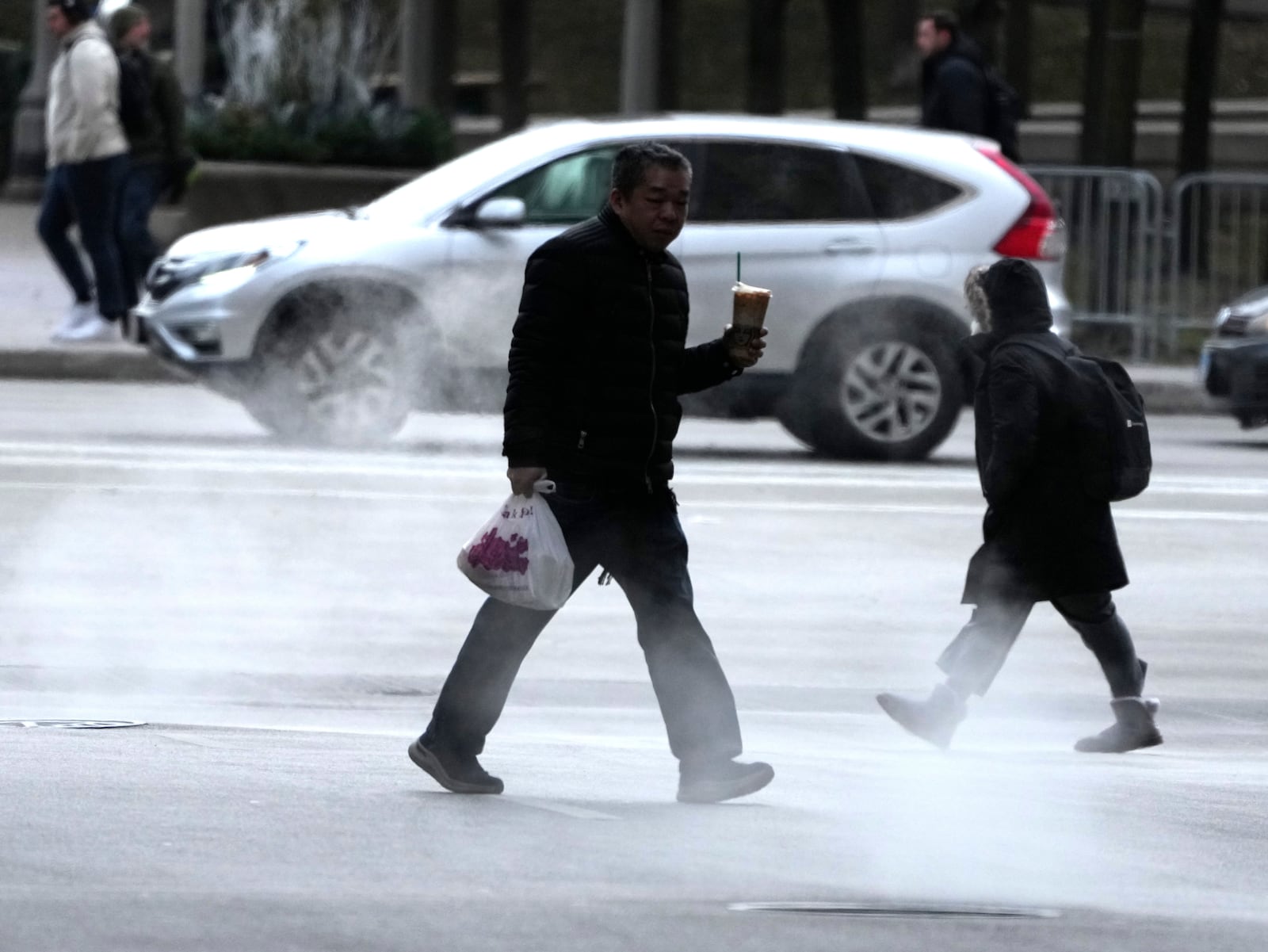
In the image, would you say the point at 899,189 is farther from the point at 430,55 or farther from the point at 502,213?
the point at 430,55

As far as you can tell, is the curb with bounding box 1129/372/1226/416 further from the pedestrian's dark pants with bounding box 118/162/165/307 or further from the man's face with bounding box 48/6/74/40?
the man's face with bounding box 48/6/74/40

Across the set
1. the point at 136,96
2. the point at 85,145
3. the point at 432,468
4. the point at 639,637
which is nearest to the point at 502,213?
the point at 432,468

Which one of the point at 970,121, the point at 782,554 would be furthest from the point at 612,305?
the point at 970,121

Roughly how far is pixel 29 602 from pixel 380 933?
15.2 ft

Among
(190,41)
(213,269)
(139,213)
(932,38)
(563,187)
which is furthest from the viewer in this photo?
(190,41)

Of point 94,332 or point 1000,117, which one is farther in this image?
point 1000,117

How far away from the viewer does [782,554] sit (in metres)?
10.7

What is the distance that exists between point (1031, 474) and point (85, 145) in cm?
1039

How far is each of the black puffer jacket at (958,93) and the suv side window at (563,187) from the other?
4565mm

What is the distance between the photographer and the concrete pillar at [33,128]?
30.1 m

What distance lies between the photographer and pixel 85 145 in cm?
1672

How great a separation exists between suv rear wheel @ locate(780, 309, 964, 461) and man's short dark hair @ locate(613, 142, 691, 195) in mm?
7630

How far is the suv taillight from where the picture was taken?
1389 cm

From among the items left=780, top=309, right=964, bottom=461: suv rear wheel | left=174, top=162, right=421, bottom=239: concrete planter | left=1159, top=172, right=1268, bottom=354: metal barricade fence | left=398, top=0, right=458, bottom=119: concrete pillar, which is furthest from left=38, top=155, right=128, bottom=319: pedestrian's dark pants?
left=398, top=0, right=458, bottom=119: concrete pillar
